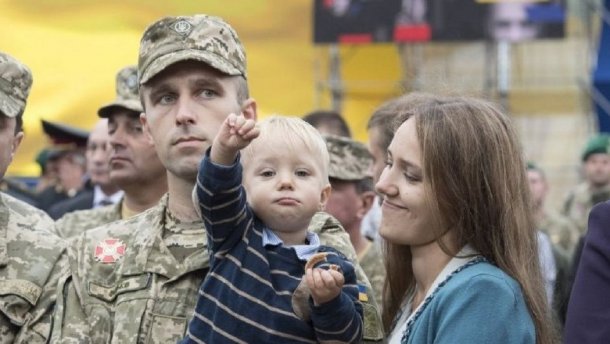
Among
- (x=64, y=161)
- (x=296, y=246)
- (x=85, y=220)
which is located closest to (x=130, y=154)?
(x=85, y=220)

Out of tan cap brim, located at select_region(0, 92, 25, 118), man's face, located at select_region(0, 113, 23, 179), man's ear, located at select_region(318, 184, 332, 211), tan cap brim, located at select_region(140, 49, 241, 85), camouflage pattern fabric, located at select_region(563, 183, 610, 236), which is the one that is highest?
tan cap brim, located at select_region(140, 49, 241, 85)

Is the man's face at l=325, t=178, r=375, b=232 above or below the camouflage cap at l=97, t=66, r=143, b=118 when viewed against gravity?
below

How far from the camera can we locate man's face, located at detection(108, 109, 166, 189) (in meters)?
6.96

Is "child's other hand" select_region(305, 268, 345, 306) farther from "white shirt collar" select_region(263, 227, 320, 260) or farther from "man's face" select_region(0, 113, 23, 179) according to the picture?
"man's face" select_region(0, 113, 23, 179)

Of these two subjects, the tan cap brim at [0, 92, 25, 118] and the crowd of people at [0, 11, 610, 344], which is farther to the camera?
the tan cap brim at [0, 92, 25, 118]

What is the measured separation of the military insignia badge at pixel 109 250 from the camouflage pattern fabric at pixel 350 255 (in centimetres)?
63

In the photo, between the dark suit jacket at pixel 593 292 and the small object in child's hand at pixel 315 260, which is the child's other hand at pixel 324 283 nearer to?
the small object in child's hand at pixel 315 260

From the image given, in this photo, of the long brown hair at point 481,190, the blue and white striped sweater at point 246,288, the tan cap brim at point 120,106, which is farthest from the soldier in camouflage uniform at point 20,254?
the tan cap brim at point 120,106

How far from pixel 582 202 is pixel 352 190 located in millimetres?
5995

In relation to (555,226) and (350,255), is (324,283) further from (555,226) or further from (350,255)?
(555,226)

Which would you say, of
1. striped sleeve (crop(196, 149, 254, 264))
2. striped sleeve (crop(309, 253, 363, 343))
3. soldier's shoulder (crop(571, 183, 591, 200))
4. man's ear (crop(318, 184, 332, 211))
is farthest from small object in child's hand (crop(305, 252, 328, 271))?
soldier's shoulder (crop(571, 183, 591, 200))

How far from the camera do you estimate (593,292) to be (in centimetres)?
407

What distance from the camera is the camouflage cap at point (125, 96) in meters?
7.11

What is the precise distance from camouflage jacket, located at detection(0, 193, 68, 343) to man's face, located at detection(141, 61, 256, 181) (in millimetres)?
603
